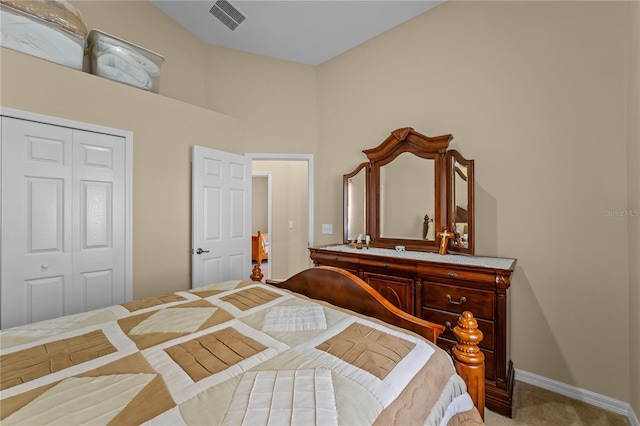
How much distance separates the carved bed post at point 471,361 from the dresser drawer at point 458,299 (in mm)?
902

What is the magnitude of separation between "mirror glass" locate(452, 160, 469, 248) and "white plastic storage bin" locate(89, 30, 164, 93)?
116 inches

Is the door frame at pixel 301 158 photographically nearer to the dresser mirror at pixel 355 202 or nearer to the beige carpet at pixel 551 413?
the dresser mirror at pixel 355 202

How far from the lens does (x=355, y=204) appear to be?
3178 mm

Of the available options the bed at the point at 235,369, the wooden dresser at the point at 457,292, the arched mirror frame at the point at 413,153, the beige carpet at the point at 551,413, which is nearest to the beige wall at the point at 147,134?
the bed at the point at 235,369

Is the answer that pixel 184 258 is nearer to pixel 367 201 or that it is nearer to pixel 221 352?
pixel 367 201

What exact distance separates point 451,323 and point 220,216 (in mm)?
2409

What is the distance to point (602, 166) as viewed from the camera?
6.37 ft

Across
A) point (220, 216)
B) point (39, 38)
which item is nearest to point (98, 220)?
point (220, 216)

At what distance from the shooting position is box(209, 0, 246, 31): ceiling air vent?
280cm

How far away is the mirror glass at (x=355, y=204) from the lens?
3103mm

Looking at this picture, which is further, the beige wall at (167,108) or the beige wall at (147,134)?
the beige wall at (167,108)

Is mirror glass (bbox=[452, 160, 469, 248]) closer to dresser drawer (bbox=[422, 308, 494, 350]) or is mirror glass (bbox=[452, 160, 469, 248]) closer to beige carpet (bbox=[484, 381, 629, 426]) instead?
dresser drawer (bbox=[422, 308, 494, 350])

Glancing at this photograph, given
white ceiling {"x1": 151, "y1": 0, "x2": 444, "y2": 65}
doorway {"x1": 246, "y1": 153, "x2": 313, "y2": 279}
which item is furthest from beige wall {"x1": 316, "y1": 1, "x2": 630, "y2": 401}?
doorway {"x1": 246, "y1": 153, "x2": 313, "y2": 279}

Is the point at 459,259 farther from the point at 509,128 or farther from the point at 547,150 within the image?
the point at 509,128
